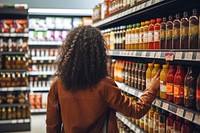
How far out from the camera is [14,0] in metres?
7.58

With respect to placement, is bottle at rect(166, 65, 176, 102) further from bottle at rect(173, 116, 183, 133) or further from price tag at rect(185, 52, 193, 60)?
price tag at rect(185, 52, 193, 60)

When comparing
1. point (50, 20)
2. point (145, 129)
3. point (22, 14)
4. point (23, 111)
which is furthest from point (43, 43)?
point (145, 129)

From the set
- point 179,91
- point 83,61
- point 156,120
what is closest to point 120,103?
point 83,61

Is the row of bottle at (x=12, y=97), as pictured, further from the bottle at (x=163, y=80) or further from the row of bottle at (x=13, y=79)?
the bottle at (x=163, y=80)

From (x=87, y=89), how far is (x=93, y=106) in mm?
119

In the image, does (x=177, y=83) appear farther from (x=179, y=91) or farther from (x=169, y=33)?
(x=169, y=33)

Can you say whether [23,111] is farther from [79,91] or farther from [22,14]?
[79,91]

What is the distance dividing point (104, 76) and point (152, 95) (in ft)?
1.28

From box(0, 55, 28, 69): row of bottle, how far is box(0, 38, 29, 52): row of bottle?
0.14 meters

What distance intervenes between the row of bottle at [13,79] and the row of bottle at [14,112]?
0.43 metres

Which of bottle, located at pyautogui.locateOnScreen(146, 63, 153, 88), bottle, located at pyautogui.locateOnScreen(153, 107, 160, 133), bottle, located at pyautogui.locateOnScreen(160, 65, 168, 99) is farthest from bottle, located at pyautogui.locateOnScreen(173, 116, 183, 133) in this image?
bottle, located at pyautogui.locateOnScreen(146, 63, 153, 88)

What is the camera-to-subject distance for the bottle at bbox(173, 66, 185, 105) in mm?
2324

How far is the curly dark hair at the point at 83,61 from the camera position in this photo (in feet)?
7.06

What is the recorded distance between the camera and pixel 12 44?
609cm
